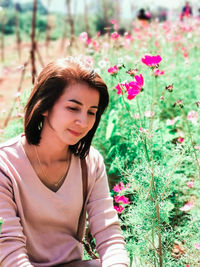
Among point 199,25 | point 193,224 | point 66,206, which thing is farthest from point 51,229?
point 199,25

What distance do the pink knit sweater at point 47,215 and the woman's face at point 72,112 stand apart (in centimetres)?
16

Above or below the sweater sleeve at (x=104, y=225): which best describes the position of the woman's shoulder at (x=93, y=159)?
above

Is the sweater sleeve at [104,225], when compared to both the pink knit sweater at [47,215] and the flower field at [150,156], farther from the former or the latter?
the flower field at [150,156]

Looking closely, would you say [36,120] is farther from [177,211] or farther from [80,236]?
[177,211]

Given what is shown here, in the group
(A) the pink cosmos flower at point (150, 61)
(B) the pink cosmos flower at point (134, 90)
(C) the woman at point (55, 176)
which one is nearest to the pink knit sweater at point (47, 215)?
(C) the woman at point (55, 176)

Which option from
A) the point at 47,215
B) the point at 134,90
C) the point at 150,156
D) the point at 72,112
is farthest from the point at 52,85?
the point at 150,156

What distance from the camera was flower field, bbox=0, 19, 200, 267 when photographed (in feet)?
4.80

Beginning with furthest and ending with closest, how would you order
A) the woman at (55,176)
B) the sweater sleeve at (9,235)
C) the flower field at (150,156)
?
the flower field at (150,156)
the woman at (55,176)
the sweater sleeve at (9,235)

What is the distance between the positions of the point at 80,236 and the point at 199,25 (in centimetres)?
506

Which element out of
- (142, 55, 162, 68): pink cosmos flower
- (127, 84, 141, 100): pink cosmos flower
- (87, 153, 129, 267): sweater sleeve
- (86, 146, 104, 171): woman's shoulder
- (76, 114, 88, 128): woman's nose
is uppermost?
(142, 55, 162, 68): pink cosmos flower

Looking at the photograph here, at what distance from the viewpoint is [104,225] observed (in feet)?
4.65

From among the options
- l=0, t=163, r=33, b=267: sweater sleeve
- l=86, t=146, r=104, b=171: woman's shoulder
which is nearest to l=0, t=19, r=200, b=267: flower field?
l=86, t=146, r=104, b=171: woman's shoulder

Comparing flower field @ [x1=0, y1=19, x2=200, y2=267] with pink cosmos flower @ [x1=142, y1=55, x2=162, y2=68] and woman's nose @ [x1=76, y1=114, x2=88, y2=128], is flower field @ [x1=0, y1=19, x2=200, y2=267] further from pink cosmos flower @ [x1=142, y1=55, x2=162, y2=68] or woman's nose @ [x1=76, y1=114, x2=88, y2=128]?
woman's nose @ [x1=76, y1=114, x2=88, y2=128]

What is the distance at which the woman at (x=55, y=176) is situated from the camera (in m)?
1.29
